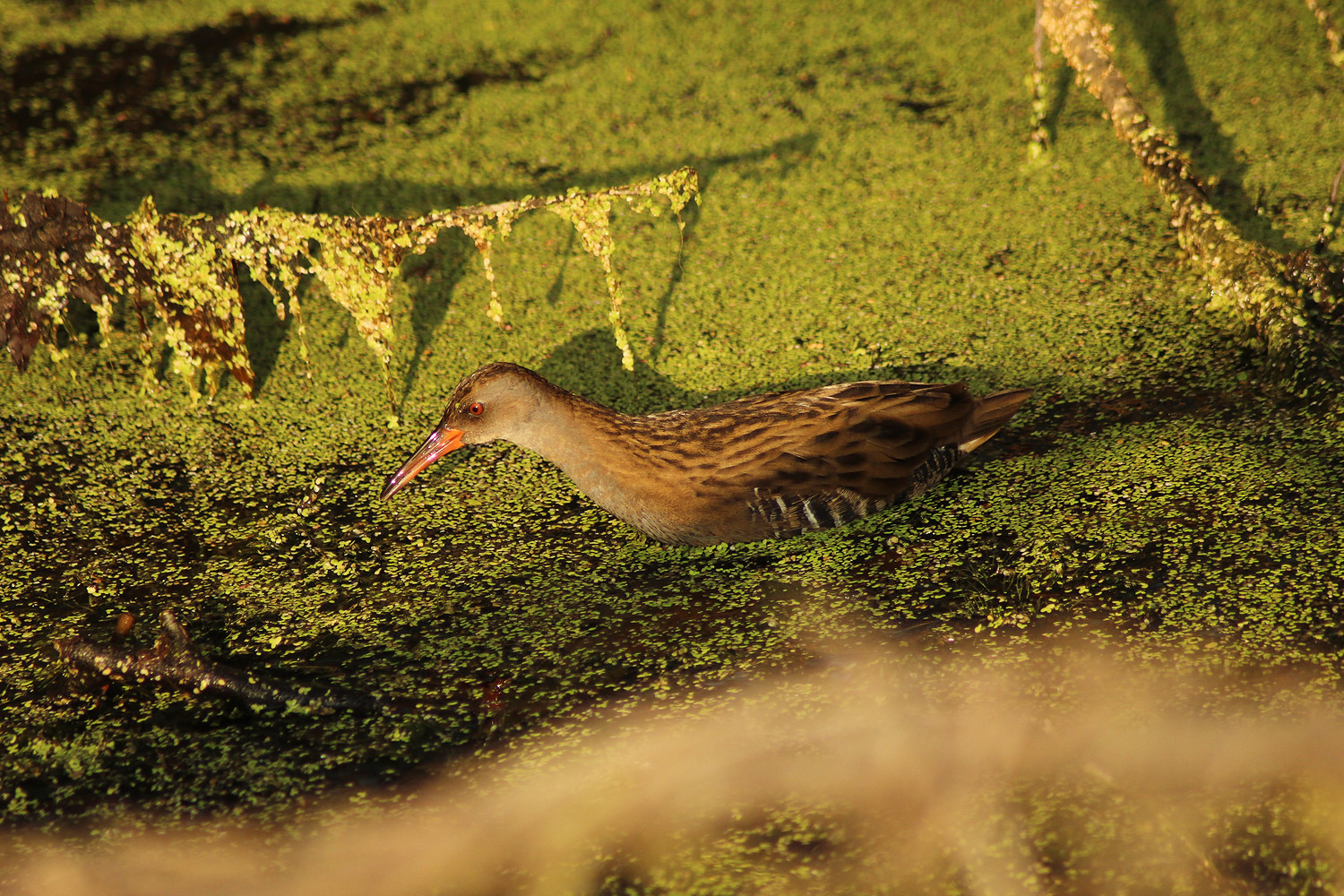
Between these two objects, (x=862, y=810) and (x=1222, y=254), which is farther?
(x=1222, y=254)

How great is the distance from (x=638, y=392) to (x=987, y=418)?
1.04 m

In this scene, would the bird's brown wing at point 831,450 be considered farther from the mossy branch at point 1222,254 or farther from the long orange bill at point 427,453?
the mossy branch at point 1222,254

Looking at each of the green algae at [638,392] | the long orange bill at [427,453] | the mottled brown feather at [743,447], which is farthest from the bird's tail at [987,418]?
the long orange bill at [427,453]

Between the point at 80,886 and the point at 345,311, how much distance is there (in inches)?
81.9

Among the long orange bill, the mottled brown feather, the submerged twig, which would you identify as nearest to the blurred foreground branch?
the submerged twig

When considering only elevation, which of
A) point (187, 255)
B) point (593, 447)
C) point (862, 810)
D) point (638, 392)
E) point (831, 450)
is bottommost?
point (862, 810)

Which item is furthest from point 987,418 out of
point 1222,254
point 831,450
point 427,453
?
point 427,453

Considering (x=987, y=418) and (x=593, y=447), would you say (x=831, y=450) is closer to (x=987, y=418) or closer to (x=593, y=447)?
(x=987, y=418)

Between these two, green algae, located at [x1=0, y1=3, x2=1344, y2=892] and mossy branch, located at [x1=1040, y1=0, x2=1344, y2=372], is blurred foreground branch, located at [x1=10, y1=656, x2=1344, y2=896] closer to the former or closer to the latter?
green algae, located at [x1=0, y1=3, x2=1344, y2=892]

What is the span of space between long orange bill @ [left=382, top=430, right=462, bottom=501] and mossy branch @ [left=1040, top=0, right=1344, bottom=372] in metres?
2.22

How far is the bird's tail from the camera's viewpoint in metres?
2.92

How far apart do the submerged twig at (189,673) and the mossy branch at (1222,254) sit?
253cm

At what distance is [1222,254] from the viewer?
330 centimetres

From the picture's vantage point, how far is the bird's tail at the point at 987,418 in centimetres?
292
